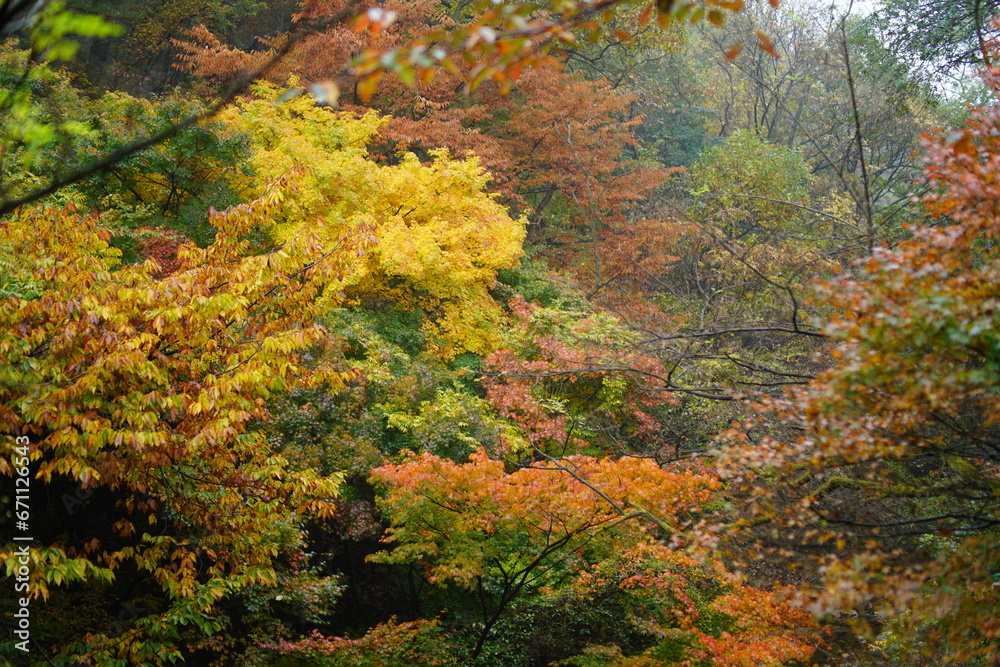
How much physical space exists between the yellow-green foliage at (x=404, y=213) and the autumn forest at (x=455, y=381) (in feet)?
0.25

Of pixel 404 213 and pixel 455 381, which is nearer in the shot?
pixel 455 381

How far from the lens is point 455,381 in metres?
10.3

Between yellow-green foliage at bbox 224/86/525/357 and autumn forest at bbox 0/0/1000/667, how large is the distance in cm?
8

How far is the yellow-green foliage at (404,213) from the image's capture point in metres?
10.5

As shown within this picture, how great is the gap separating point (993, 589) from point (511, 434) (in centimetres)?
642

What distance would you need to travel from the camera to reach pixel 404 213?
37.9ft

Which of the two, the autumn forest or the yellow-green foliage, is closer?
the autumn forest

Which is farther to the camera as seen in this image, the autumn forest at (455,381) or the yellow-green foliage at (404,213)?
the yellow-green foliage at (404,213)

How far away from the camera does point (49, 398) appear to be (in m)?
4.38

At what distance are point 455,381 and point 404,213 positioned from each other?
308cm

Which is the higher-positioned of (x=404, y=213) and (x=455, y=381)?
(x=404, y=213)

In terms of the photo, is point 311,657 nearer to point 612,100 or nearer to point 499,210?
point 499,210

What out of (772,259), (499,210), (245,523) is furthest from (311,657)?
(772,259)

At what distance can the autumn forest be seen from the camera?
2850mm
